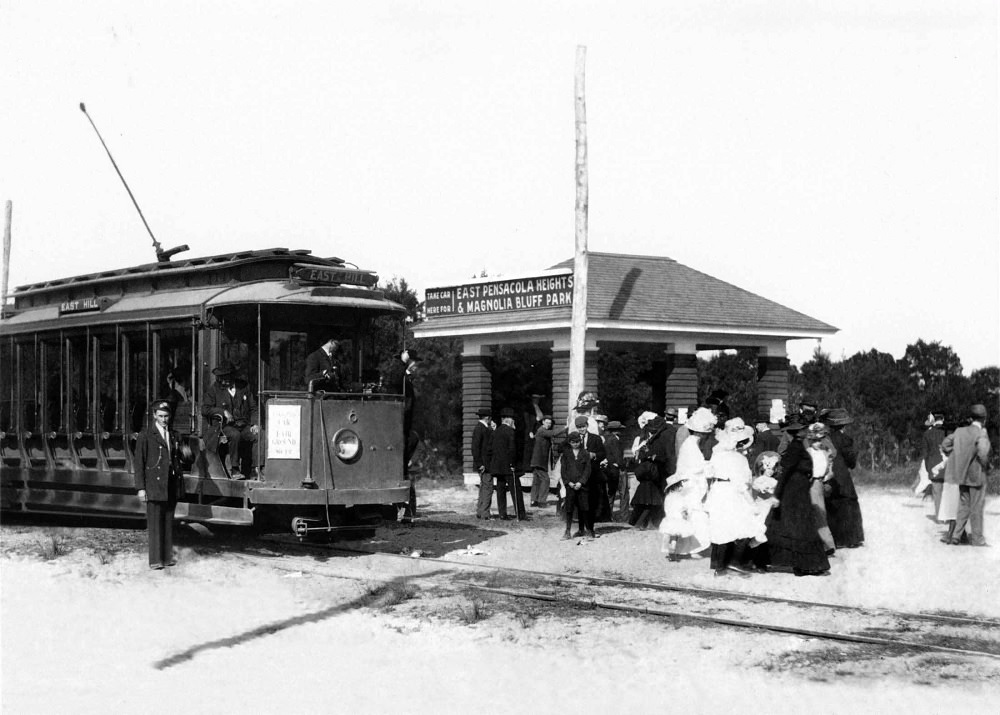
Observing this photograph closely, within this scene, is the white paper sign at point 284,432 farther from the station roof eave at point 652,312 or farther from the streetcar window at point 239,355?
the station roof eave at point 652,312

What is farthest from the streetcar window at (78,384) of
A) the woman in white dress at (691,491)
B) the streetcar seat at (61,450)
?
the woman in white dress at (691,491)

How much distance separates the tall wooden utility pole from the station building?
2.17 m

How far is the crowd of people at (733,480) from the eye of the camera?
42.8ft

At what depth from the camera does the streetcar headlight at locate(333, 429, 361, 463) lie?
14.0m

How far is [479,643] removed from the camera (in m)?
9.43

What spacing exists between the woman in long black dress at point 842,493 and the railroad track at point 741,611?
11.2ft

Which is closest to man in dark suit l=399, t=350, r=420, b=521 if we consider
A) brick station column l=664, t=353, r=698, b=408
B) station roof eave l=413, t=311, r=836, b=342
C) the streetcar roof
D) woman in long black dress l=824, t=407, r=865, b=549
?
the streetcar roof

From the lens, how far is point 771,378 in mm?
28188

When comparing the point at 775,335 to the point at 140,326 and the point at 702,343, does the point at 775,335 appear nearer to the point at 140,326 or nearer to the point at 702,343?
the point at 702,343

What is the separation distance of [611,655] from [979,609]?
4094 millimetres

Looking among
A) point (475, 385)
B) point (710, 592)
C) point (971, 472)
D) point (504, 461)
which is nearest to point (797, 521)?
point (710, 592)

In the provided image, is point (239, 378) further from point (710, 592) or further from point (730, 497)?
point (710, 592)

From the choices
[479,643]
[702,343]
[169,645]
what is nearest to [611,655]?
[479,643]

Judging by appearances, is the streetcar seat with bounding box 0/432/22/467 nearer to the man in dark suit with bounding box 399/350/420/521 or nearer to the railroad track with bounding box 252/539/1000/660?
the man in dark suit with bounding box 399/350/420/521
